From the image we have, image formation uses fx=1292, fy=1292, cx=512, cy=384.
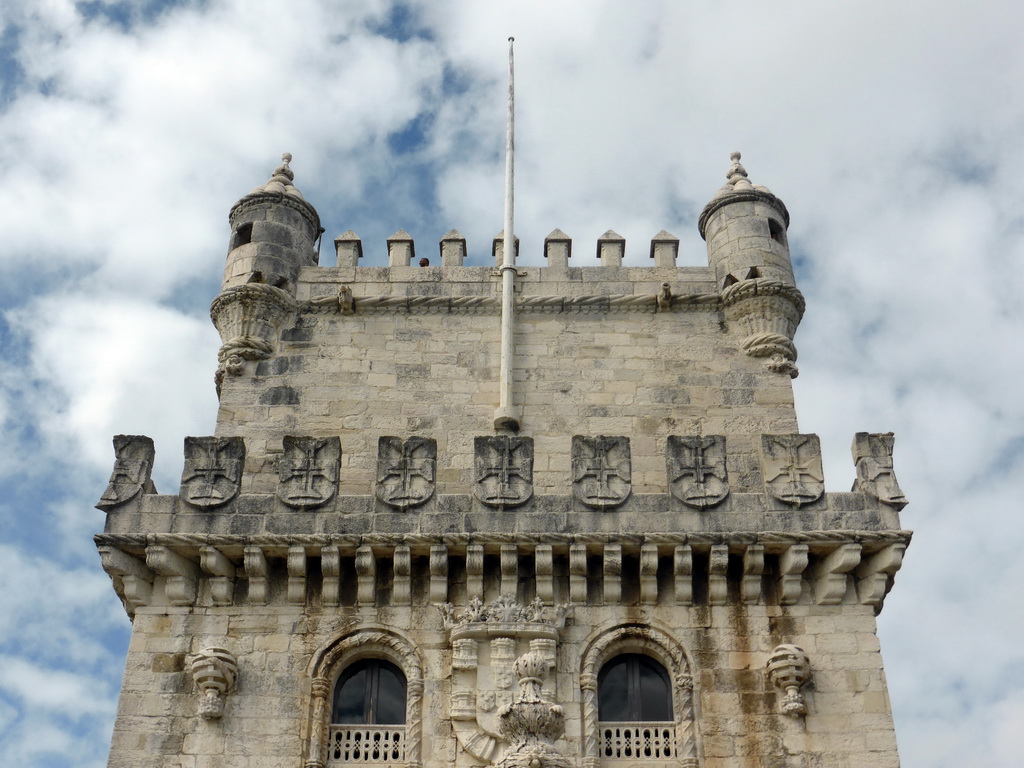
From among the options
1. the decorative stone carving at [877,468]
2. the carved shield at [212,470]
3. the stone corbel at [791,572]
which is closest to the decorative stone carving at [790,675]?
the stone corbel at [791,572]

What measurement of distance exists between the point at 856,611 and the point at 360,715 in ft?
20.0

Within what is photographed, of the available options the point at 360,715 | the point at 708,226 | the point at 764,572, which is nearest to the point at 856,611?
the point at 764,572

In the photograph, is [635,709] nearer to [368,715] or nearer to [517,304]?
[368,715]

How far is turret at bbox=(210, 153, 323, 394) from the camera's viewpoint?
18984mm

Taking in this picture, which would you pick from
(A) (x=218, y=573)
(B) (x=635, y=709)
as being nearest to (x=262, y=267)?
(A) (x=218, y=573)

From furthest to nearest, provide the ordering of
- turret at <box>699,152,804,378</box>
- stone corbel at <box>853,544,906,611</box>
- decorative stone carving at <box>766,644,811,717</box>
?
turret at <box>699,152,804,378</box>, stone corbel at <box>853,544,906,611</box>, decorative stone carving at <box>766,644,811,717</box>

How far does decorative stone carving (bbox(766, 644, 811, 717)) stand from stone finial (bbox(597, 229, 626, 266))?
7643 mm

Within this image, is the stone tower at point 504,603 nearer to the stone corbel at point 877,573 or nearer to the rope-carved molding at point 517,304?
the stone corbel at point 877,573

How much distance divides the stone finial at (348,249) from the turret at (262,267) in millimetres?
445

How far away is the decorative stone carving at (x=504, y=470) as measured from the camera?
15891 millimetres

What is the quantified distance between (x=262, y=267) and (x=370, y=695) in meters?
7.23

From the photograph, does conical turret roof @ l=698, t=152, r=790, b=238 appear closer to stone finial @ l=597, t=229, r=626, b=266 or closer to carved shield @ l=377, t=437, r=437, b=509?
stone finial @ l=597, t=229, r=626, b=266

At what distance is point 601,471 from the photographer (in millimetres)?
16109

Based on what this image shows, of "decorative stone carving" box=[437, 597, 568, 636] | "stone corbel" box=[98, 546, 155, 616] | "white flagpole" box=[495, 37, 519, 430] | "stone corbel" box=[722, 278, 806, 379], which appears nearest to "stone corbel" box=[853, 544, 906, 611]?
"decorative stone carving" box=[437, 597, 568, 636]
